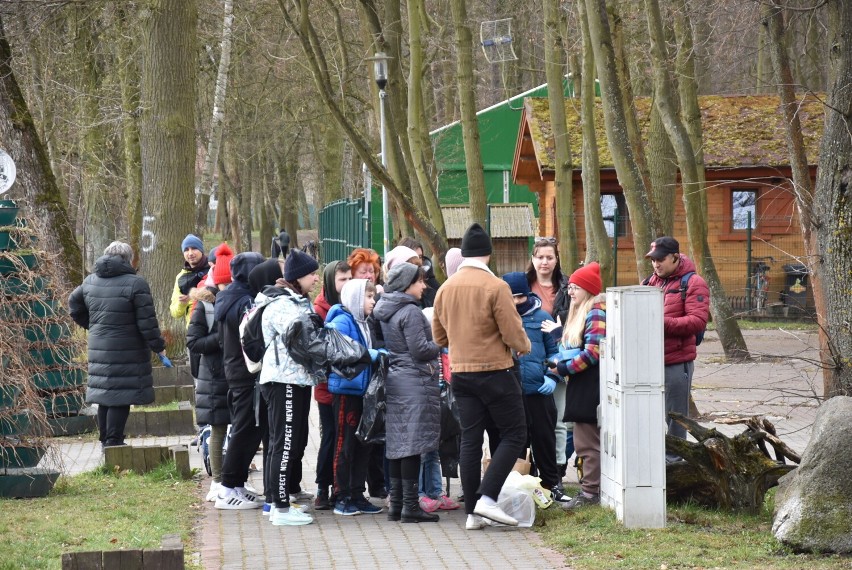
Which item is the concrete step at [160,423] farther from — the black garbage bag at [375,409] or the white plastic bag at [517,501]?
the white plastic bag at [517,501]

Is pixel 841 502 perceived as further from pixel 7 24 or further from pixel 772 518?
pixel 7 24

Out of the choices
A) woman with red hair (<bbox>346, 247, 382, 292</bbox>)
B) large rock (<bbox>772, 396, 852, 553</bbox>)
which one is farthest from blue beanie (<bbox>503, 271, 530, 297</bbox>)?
large rock (<bbox>772, 396, 852, 553</bbox>)

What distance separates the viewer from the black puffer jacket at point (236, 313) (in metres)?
8.37

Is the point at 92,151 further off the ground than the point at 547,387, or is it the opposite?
the point at 92,151

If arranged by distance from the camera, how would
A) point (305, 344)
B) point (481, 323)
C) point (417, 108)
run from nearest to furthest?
point (481, 323) → point (305, 344) → point (417, 108)

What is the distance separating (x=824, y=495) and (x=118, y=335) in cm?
605

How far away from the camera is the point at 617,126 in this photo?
12.8m

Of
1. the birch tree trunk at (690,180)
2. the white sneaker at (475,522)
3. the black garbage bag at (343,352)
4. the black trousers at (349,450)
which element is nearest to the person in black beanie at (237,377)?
the black trousers at (349,450)

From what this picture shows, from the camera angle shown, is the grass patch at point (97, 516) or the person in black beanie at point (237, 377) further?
the person in black beanie at point (237, 377)

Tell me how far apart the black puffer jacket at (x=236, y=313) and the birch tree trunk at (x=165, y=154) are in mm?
8004

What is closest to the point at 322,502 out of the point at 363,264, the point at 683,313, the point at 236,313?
the point at 236,313

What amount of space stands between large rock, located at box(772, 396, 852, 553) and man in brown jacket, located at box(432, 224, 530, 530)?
1.74 metres

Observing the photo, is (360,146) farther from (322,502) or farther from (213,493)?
(322,502)

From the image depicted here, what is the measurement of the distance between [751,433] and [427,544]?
2.26 m
